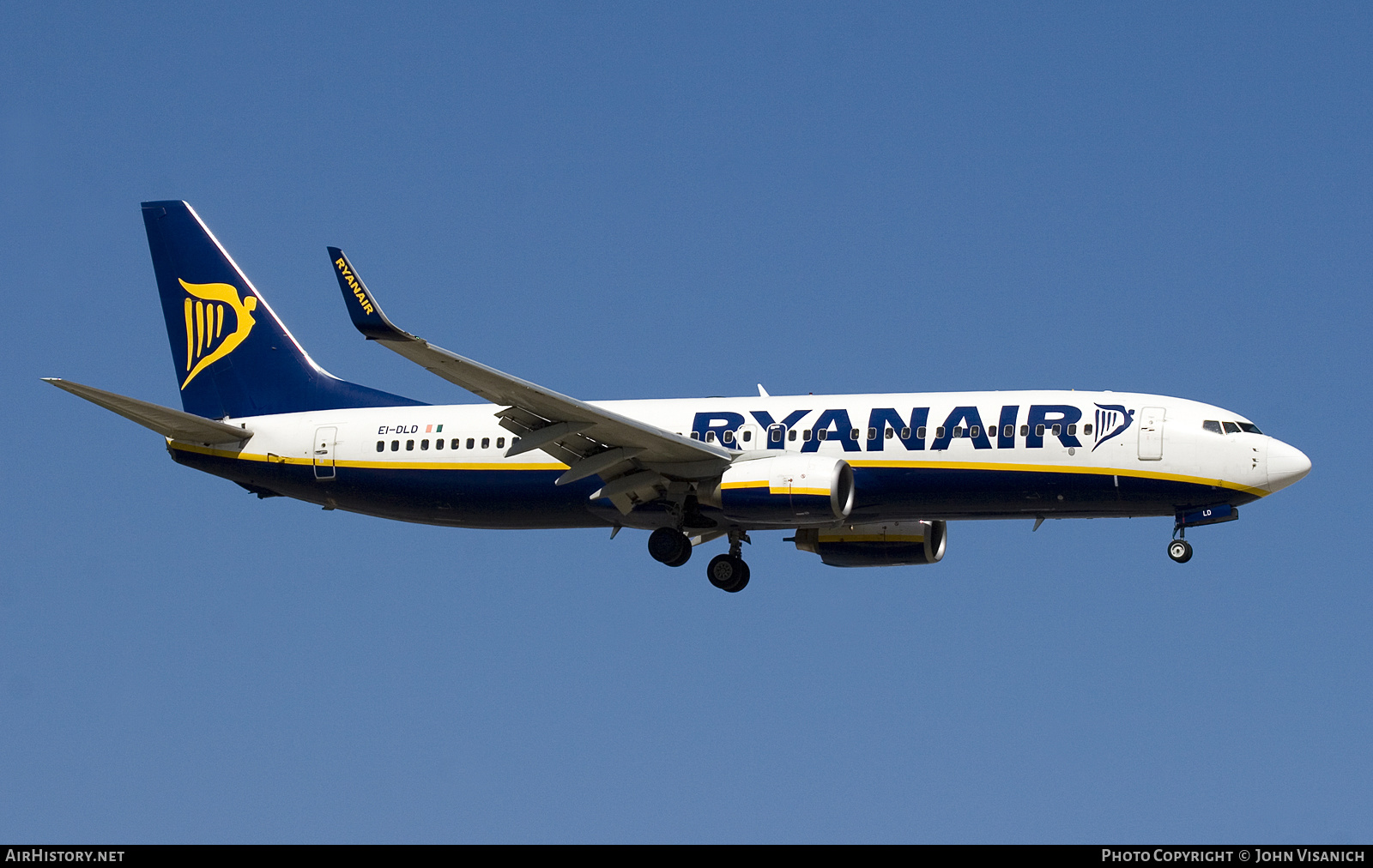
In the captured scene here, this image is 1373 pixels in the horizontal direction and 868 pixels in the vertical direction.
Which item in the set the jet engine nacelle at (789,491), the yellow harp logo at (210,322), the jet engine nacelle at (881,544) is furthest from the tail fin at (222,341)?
the jet engine nacelle at (881,544)

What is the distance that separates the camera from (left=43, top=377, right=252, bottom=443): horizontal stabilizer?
4492 centimetres

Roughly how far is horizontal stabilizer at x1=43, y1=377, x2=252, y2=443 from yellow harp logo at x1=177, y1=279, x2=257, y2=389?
2.27 metres

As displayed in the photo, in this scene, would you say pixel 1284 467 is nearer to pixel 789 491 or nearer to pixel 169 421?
pixel 789 491

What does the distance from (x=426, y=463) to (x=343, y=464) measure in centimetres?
246

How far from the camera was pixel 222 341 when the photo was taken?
51.5 m

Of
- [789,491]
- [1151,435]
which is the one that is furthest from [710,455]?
[1151,435]

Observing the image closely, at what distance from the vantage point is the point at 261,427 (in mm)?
49062

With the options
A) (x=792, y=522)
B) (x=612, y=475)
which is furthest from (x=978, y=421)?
(x=612, y=475)

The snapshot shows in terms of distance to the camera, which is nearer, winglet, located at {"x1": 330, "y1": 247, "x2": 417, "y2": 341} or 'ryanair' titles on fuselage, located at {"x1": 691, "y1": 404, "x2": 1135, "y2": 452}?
winglet, located at {"x1": 330, "y1": 247, "x2": 417, "y2": 341}

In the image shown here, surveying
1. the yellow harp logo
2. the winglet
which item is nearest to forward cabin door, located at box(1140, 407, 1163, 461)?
the winglet

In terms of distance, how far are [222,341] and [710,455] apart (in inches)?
633

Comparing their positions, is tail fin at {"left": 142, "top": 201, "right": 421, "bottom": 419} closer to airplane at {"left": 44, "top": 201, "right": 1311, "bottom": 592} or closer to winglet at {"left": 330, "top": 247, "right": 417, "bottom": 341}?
airplane at {"left": 44, "top": 201, "right": 1311, "bottom": 592}
